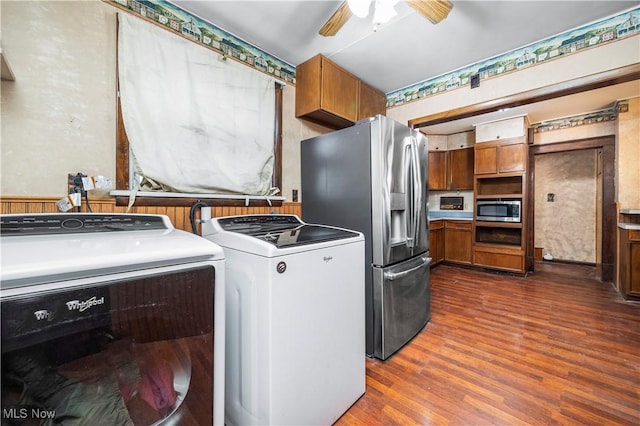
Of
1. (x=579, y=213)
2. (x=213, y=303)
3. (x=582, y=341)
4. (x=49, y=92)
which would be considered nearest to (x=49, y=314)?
(x=213, y=303)

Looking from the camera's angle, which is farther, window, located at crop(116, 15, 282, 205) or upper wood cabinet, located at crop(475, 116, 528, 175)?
upper wood cabinet, located at crop(475, 116, 528, 175)

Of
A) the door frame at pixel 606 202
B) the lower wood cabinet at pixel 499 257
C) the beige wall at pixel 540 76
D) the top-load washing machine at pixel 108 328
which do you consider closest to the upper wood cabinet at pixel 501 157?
the door frame at pixel 606 202

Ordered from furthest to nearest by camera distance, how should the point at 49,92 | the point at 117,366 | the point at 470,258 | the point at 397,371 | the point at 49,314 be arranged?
the point at 470,258, the point at 397,371, the point at 49,92, the point at 117,366, the point at 49,314

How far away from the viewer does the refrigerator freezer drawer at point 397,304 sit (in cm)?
179

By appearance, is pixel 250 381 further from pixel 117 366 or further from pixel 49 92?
pixel 49 92

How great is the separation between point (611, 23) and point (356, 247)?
2616 millimetres

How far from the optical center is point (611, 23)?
6.41 ft

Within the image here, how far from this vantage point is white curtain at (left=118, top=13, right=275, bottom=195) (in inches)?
62.4

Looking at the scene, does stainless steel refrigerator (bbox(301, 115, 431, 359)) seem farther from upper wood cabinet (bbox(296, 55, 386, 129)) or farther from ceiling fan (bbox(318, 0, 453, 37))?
ceiling fan (bbox(318, 0, 453, 37))

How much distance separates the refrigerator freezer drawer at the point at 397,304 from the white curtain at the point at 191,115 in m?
1.22

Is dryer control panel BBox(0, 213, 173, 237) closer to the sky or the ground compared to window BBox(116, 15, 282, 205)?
closer to the ground

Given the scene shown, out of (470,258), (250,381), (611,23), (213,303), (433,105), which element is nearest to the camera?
(213,303)

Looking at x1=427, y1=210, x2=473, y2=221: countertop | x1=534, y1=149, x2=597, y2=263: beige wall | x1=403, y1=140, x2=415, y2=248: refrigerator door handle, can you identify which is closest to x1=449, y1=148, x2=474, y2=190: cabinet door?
x1=427, y1=210, x2=473, y2=221: countertop

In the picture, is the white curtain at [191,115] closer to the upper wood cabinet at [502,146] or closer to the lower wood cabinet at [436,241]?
the lower wood cabinet at [436,241]
